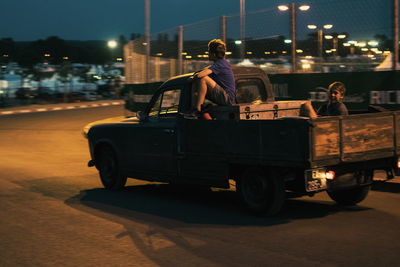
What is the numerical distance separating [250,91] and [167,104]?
1.27 m

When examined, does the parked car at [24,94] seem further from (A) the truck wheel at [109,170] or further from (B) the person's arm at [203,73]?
(B) the person's arm at [203,73]

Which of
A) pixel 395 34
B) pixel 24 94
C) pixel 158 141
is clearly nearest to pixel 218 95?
pixel 158 141

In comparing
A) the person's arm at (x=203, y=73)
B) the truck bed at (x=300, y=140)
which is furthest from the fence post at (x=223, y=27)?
the truck bed at (x=300, y=140)

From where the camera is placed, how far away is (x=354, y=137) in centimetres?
743

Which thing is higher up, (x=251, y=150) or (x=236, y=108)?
(x=236, y=108)

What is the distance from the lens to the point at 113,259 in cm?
595

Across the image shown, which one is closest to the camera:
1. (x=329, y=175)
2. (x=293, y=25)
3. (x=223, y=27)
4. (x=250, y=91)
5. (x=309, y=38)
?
(x=329, y=175)

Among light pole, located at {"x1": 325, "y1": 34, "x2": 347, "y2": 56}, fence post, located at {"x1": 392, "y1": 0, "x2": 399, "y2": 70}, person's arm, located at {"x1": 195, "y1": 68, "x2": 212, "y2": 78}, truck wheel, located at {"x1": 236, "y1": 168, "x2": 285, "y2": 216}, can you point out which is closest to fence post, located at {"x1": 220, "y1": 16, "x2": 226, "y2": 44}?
light pole, located at {"x1": 325, "y1": 34, "x2": 347, "y2": 56}

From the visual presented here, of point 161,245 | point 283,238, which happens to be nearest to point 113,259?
point 161,245

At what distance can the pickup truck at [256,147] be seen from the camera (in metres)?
7.20

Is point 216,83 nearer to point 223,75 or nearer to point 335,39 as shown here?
point 223,75

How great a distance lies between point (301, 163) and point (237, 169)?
129 cm

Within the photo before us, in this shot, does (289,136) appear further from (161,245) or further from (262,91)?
(262,91)

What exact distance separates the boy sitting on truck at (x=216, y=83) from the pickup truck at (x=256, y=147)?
170 millimetres
